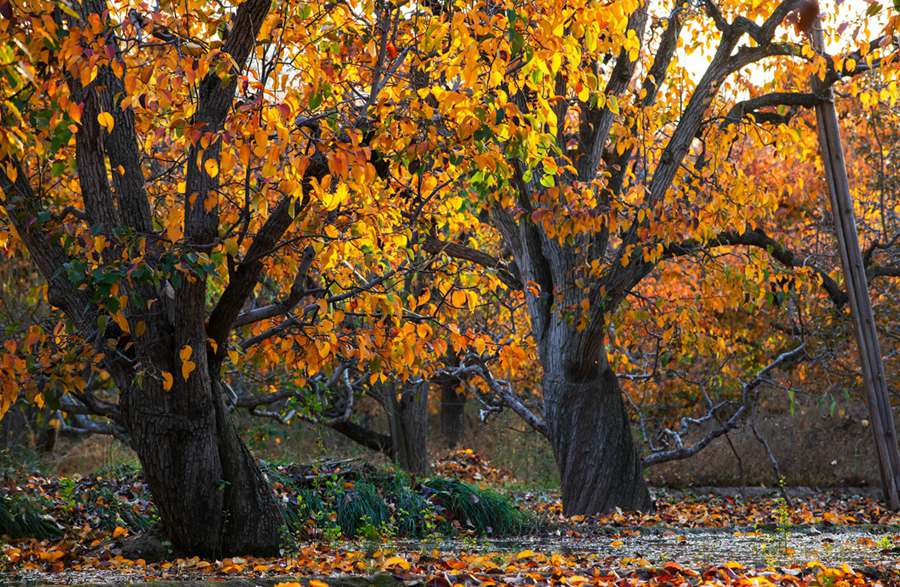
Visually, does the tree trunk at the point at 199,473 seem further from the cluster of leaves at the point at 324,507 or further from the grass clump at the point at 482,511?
the grass clump at the point at 482,511

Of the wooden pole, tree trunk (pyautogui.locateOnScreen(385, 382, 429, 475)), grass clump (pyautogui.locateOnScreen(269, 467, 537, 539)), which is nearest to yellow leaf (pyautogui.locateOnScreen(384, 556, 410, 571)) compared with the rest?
grass clump (pyautogui.locateOnScreen(269, 467, 537, 539))

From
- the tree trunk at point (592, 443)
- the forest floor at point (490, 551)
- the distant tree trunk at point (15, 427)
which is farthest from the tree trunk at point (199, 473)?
the distant tree trunk at point (15, 427)

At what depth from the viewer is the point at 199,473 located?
627 cm

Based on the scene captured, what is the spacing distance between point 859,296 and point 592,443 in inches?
116

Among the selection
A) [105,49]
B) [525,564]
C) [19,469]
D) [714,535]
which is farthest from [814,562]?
[19,469]

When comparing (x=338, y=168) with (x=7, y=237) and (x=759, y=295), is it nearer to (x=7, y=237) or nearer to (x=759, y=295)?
(x=7, y=237)

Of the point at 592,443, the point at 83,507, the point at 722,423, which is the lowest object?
the point at 83,507

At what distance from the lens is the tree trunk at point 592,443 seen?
9.84 metres

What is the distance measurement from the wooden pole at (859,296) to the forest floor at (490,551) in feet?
1.84

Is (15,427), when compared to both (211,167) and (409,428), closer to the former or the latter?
(409,428)

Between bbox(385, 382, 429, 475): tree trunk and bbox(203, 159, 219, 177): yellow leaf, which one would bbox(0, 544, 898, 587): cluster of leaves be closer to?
bbox(203, 159, 219, 177): yellow leaf

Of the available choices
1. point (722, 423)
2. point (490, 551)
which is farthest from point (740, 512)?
point (490, 551)

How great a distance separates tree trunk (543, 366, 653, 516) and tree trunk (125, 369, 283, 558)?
13.3 feet

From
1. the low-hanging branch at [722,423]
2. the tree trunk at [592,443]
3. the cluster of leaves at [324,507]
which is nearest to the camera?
the cluster of leaves at [324,507]
